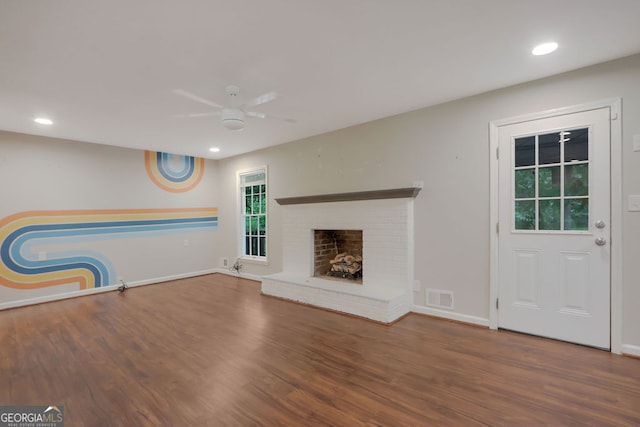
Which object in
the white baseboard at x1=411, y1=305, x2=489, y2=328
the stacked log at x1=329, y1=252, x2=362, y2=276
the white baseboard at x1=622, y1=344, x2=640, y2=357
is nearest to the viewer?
the white baseboard at x1=622, y1=344, x2=640, y2=357

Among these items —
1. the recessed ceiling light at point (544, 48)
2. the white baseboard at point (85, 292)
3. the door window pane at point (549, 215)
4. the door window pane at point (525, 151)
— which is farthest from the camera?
the white baseboard at point (85, 292)

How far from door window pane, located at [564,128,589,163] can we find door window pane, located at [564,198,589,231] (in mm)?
388

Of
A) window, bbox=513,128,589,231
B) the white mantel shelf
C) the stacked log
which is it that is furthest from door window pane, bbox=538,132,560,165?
the stacked log

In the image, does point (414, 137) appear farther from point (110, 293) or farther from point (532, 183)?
point (110, 293)

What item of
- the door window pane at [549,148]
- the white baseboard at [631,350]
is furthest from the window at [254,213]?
the white baseboard at [631,350]

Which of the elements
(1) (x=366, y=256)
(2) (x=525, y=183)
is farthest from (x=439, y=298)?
(2) (x=525, y=183)

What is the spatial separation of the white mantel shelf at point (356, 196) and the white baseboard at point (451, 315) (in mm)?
1352

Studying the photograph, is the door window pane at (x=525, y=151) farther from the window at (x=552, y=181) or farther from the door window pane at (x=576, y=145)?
the door window pane at (x=576, y=145)

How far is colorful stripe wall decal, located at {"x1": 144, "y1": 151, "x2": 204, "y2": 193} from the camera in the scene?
5.59 m

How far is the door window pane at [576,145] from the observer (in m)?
2.66

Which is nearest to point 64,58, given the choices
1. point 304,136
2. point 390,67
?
point 390,67

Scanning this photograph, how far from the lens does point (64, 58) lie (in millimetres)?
2311

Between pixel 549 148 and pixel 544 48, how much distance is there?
3.18 ft

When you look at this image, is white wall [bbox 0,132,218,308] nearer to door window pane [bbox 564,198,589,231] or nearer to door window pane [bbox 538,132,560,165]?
door window pane [bbox 538,132,560,165]
